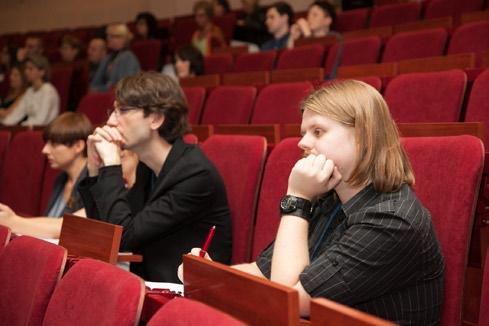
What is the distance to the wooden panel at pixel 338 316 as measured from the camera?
22 centimetres

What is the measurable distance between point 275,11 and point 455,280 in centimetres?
112

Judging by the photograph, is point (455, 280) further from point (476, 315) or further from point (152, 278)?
point (152, 278)

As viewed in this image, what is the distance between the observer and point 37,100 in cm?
142

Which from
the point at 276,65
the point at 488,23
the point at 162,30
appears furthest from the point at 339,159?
the point at 162,30

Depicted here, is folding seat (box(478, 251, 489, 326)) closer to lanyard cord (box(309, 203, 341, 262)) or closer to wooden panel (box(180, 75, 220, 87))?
lanyard cord (box(309, 203, 341, 262))

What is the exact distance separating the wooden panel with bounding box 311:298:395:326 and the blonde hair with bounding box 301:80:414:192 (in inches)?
6.2

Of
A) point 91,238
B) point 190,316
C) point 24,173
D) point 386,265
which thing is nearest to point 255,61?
point 24,173

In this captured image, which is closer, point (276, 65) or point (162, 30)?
point (276, 65)

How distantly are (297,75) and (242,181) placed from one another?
19.1 inches

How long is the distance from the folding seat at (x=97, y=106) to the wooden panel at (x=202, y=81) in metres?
0.14

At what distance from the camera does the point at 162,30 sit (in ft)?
6.93

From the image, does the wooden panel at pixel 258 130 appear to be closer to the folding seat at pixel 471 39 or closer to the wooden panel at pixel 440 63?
the wooden panel at pixel 440 63

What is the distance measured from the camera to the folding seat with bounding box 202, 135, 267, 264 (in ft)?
1.99

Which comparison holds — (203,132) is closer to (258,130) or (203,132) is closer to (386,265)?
(258,130)
